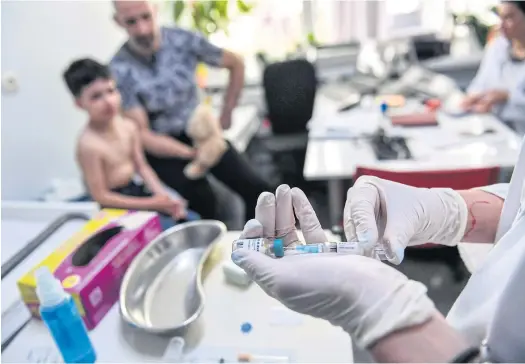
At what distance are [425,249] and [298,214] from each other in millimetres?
361

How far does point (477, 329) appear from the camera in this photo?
1.86ft

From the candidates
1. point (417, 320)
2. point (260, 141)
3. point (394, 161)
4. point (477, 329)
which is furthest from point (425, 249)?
point (260, 141)

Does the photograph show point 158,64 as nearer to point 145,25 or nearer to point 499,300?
point 145,25

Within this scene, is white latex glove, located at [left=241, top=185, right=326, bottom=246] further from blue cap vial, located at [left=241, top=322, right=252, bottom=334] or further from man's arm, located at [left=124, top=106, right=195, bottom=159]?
man's arm, located at [left=124, top=106, right=195, bottom=159]

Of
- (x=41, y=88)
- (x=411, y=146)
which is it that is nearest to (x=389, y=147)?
(x=411, y=146)

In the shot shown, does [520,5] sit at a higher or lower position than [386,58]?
higher

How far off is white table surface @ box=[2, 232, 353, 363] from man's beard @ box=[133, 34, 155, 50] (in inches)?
45.1

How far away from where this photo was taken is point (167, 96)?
Result: 1.83 m

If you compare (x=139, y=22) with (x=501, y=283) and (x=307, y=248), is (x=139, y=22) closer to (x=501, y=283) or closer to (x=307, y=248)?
(x=307, y=248)

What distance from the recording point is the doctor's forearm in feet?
2.42

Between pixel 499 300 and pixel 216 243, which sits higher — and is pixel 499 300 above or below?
above

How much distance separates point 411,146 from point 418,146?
0.03m

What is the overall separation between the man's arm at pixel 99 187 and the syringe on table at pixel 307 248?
3.18ft

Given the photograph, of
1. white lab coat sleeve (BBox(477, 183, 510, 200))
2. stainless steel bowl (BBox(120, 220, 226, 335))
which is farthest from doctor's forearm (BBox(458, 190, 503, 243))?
stainless steel bowl (BBox(120, 220, 226, 335))
